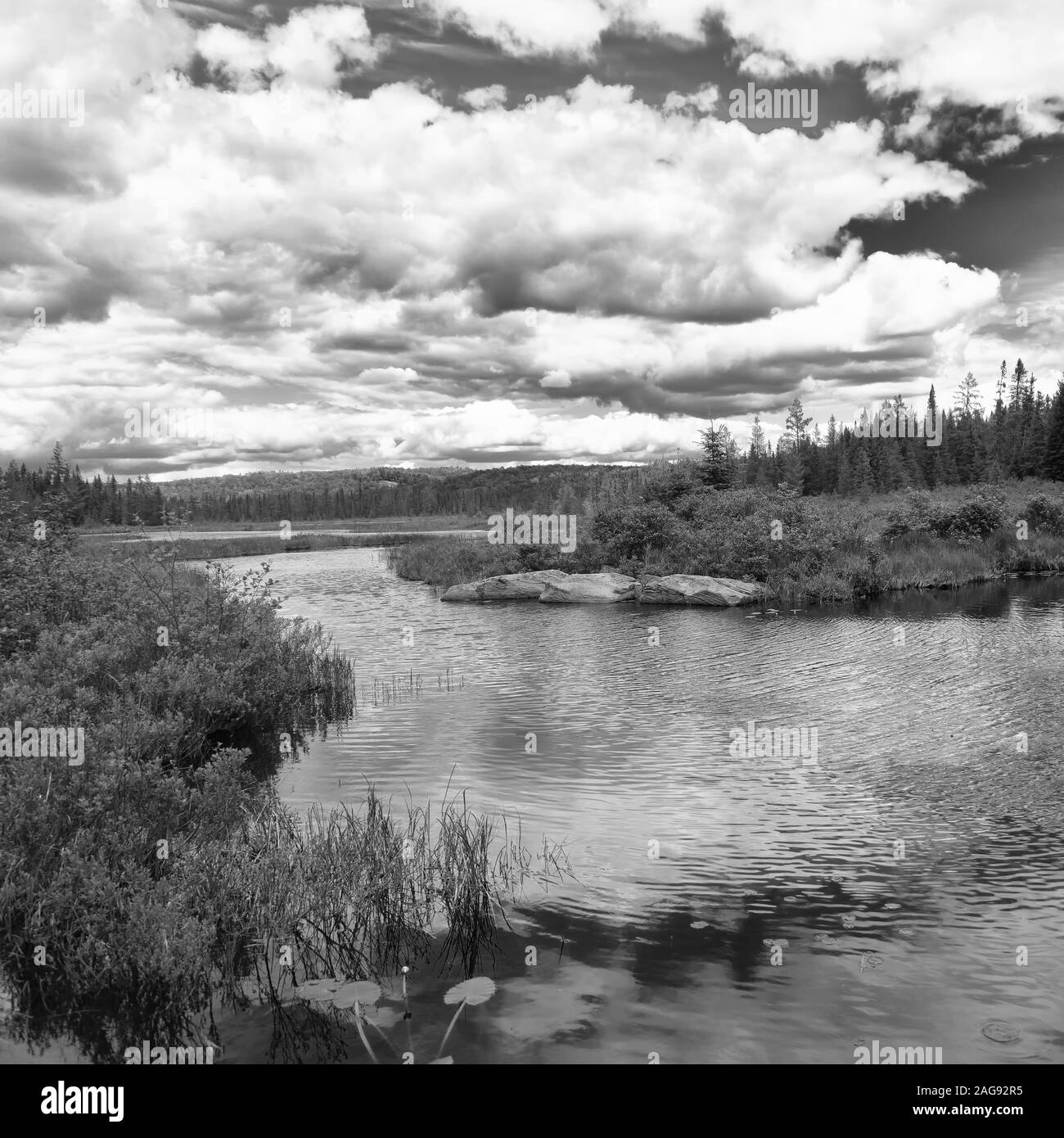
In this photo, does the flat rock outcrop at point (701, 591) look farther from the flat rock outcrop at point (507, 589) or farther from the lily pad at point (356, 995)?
the lily pad at point (356, 995)

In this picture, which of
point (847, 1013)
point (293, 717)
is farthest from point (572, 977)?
point (293, 717)

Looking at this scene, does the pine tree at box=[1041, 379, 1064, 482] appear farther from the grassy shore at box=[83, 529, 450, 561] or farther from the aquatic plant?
the aquatic plant

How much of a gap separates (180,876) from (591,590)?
29840mm

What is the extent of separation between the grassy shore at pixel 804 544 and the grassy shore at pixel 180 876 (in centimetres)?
2672

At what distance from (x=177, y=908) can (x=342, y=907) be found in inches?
62.0

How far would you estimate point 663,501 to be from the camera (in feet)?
153

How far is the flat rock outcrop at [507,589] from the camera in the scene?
38938mm

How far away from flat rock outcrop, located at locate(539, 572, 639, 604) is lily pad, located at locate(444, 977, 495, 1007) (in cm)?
2963

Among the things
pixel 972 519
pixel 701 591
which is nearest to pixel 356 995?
pixel 701 591

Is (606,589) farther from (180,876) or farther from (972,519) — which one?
(180,876)

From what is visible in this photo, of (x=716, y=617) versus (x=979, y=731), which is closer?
(x=979, y=731)

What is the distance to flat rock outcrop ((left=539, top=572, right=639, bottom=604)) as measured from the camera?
36.8 metres
